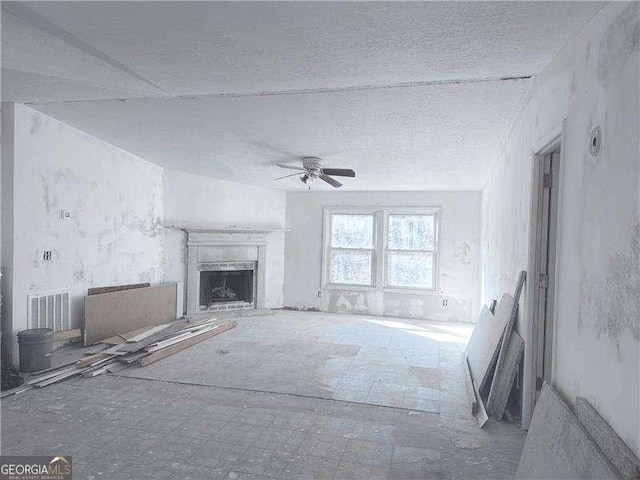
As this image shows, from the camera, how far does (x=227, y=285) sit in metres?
7.45

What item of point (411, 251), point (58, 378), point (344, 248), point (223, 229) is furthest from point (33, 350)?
point (411, 251)

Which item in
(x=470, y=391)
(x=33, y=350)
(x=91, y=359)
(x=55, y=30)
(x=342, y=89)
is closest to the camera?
(x=55, y=30)

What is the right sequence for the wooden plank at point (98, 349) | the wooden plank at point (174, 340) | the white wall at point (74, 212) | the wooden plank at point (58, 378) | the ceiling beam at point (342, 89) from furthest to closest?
the wooden plank at point (174, 340) < the wooden plank at point (98, 349) < the white wall at point (74, 212) < the wooden plank at point (58, 378) < the ceiling beam at point (342, 89)

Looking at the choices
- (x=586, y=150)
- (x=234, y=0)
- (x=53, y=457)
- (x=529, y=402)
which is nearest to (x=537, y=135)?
(x=586, y=150)

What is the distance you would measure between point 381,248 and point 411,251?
1.79ft

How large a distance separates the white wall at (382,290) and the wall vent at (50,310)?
3998 mm

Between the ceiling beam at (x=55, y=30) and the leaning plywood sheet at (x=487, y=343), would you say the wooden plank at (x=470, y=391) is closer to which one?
the leaning plywood sheet at (x=487, y=343)

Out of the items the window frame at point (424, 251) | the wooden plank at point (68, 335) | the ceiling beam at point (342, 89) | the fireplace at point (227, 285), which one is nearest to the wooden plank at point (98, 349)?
the wooden plank at point (68, 335)

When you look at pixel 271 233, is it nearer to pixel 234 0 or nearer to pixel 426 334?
pixel 426 334

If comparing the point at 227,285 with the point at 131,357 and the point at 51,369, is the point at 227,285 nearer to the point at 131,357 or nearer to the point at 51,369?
the point at 131,357

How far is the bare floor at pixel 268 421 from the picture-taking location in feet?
7.84

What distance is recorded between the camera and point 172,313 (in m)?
6.31

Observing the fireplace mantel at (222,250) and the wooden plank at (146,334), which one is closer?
the wooden plank at (146,334)

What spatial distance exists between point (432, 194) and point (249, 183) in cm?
329
